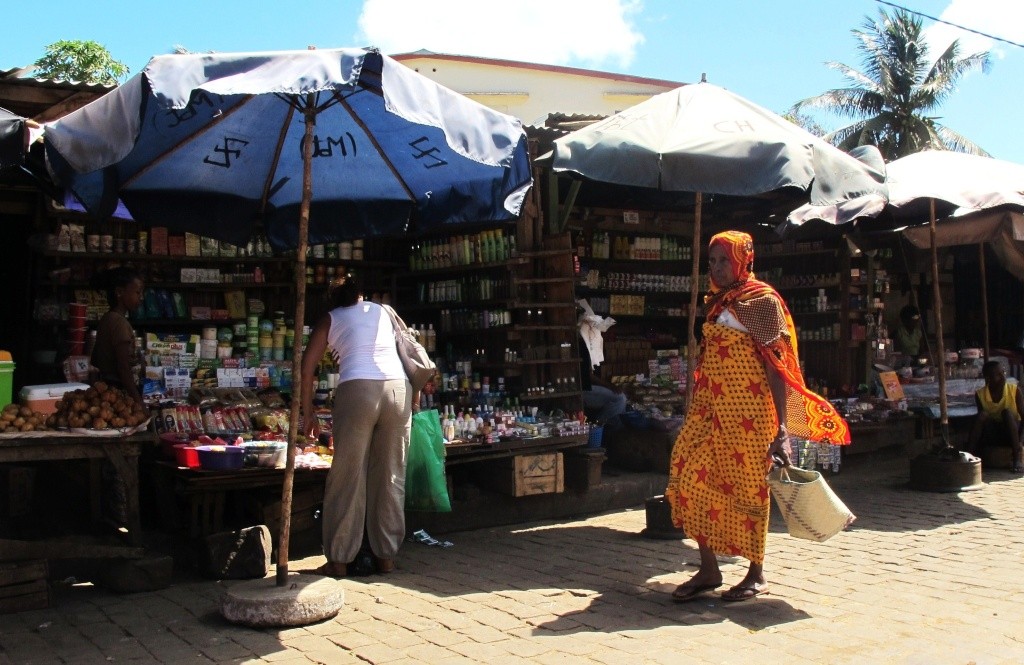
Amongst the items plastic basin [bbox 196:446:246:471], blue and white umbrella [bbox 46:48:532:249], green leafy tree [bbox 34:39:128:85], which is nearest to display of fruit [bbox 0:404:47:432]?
plastic basin [bbox 196:446:246:471]

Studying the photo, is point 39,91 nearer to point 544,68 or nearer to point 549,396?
point 549,396

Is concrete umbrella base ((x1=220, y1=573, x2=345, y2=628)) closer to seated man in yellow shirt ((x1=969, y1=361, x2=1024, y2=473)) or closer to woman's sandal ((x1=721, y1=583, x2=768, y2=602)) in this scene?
woman's sandal ((x1=721, y1=583, x2=768, y2=602))

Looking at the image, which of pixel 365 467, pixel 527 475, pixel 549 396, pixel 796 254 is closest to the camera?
pixel 365 467

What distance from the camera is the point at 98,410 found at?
17.4 feet

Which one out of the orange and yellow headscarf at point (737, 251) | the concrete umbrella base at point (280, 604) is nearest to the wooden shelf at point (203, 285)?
the concrete umbrella base at point (280, 604)

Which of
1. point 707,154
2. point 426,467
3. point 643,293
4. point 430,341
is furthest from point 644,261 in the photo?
point 426,467

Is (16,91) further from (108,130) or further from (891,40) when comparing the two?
(891,40)

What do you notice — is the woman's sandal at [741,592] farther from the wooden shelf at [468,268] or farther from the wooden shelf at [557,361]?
the wooden shelf at [468,268]

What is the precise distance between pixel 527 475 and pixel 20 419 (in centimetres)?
358

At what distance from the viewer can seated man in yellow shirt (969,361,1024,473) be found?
32.1ft

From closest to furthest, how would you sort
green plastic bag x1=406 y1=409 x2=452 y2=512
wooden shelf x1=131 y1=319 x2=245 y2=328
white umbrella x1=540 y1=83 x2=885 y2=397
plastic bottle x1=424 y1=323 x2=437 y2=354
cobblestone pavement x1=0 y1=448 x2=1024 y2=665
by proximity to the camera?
cobblestone pavement x1=0 y1=448 x2=1024 y2=665
white umbrella x1=540 y1=83 x2=885 y2=397
green plastic bag x1=406 y1=409 x2=452 y2=512
wooden shelf x1=131 y1=319 x2=245 y2=328
plastic bottle x1=424 y1=323 x2=437 y2=354

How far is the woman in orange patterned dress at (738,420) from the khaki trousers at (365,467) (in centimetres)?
171

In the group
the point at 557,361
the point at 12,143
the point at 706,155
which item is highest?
the point at 706,155

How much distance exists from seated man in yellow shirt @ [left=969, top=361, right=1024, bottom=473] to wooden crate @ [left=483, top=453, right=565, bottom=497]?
5.33 m
